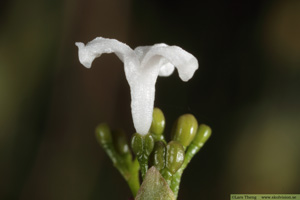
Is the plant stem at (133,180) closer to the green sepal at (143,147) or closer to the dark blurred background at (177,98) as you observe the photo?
the green sepal at (143,147)

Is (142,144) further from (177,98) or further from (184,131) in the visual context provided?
(177,98)

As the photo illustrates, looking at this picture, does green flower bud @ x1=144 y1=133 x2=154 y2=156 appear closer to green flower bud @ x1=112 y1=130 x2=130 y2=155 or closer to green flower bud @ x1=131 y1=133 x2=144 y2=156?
green flower bud @ x1=131 y1=133 x2=144 y2=156

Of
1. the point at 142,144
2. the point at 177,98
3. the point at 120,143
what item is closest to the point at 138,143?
the point at 142,144

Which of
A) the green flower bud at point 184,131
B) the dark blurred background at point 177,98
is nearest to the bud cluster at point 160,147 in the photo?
the green flower bud at point 184,131

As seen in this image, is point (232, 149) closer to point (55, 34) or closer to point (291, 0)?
point (291, 0)

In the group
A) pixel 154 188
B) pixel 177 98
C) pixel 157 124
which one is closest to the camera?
pixel 154 188

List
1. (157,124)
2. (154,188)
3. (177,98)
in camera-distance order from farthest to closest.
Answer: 1. (177,98)
2. (157,124)
3. (154,188)
